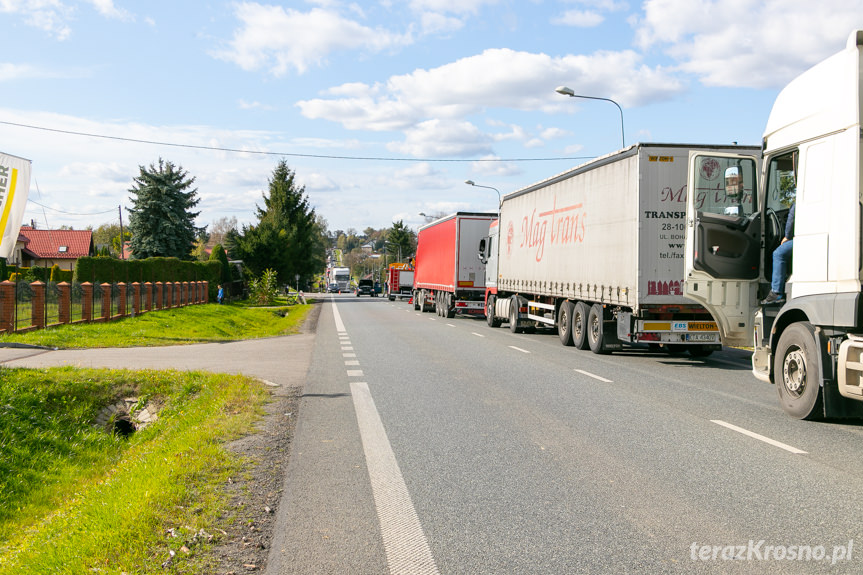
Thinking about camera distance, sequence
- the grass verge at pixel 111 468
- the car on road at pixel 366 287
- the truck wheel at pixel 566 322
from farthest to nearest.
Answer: the car on road at pixel 366 287 → the truck wheel at pixel 566 322 → the grass verge at pixel 111 468

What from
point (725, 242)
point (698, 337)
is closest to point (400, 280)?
point (698, 337)

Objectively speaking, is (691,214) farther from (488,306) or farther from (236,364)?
(488,306)

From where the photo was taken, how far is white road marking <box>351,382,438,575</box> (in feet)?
→ 13.7

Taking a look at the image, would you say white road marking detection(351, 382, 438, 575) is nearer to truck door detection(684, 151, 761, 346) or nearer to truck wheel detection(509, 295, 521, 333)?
truck door detection(684, 151, 761, 346)

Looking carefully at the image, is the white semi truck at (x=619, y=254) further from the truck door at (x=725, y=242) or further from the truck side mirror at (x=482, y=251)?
the truck side mirror at (x=482, y=251)

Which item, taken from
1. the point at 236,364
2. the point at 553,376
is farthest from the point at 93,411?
the point at 553,376

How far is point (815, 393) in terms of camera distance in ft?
26.5

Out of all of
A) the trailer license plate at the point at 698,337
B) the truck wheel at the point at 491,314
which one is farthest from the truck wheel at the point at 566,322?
the truck wheel at the point at 491,314

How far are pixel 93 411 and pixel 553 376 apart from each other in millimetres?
6850

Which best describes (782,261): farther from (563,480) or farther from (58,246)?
(58,246)

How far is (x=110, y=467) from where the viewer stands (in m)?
9.58

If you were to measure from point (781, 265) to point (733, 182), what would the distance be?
50.6 inches

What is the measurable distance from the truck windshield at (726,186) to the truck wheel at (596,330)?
5.94 meters

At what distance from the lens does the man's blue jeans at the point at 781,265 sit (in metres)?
8.88
